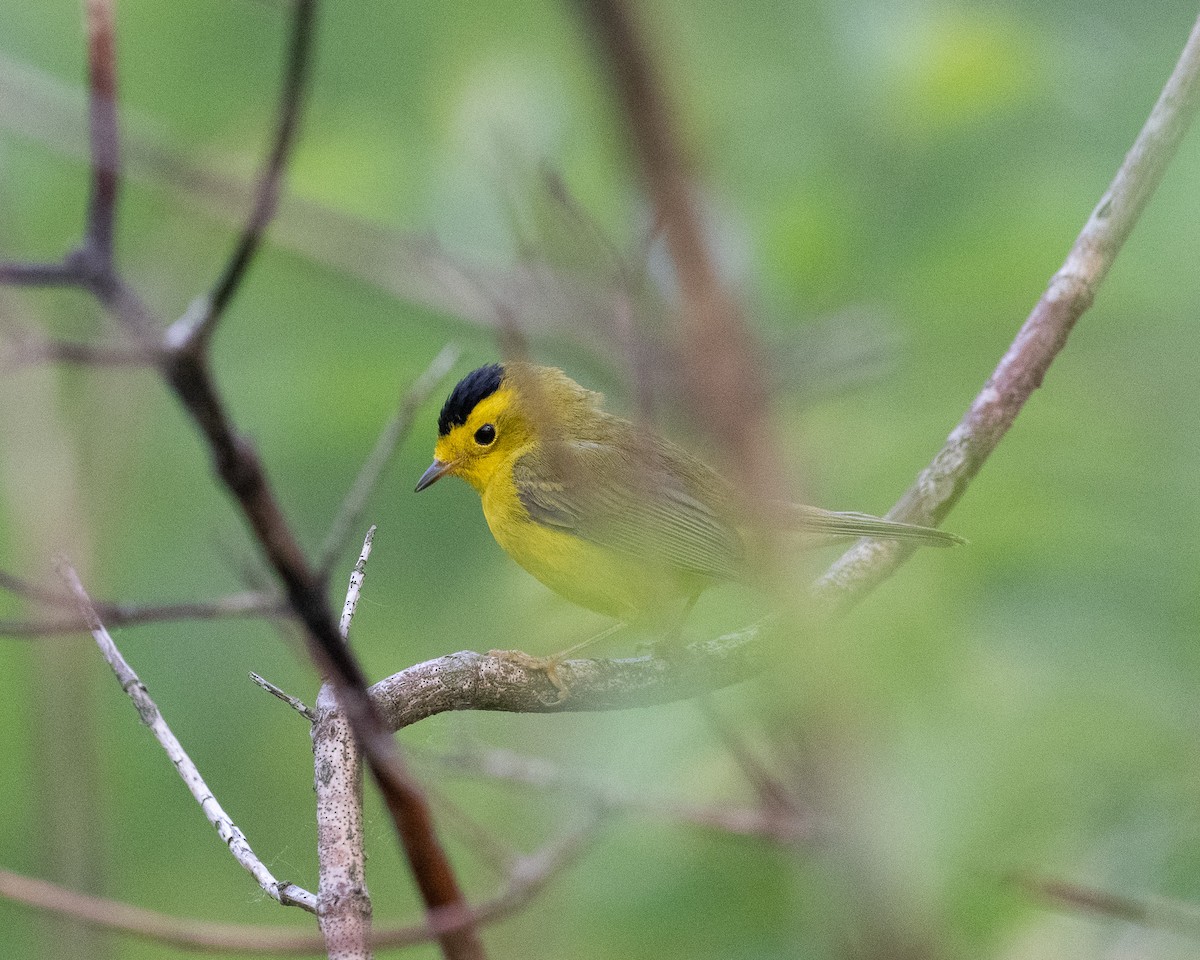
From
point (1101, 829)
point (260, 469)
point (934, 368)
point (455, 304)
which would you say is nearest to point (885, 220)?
point (934, 368)

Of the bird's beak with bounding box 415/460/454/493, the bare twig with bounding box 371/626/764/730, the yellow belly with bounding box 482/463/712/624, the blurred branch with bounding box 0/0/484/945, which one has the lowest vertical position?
the blurred branch with bounding box 0/0/484/945

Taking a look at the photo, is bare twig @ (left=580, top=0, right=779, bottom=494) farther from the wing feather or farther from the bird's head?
the bird's head

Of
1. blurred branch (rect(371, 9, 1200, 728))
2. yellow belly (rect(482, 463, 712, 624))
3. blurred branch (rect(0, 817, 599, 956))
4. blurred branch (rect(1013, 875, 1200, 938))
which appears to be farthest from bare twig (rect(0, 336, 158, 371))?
yellow belly (rect(482, 463, 712, 624))

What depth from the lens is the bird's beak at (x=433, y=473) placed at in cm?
503

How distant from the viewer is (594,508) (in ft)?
14.2

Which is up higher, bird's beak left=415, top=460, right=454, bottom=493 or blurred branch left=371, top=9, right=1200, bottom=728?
bird's beak left=415, top=460, right=454, bottom=493

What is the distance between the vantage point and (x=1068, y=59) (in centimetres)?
471

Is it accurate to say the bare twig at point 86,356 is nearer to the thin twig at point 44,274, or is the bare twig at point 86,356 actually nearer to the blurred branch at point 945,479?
the thin twig at point 44,274

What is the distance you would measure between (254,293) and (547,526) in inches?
81.1

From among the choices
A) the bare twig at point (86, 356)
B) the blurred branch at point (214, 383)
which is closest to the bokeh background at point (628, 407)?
the bare twig at point (86, 356)

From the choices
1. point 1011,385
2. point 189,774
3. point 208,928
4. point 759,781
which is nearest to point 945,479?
point 1011,385

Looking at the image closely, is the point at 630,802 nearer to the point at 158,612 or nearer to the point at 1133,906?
the point at 1133,906

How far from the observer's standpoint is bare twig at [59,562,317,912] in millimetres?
1881

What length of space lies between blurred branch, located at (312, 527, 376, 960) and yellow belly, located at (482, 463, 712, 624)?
6.55 feet
